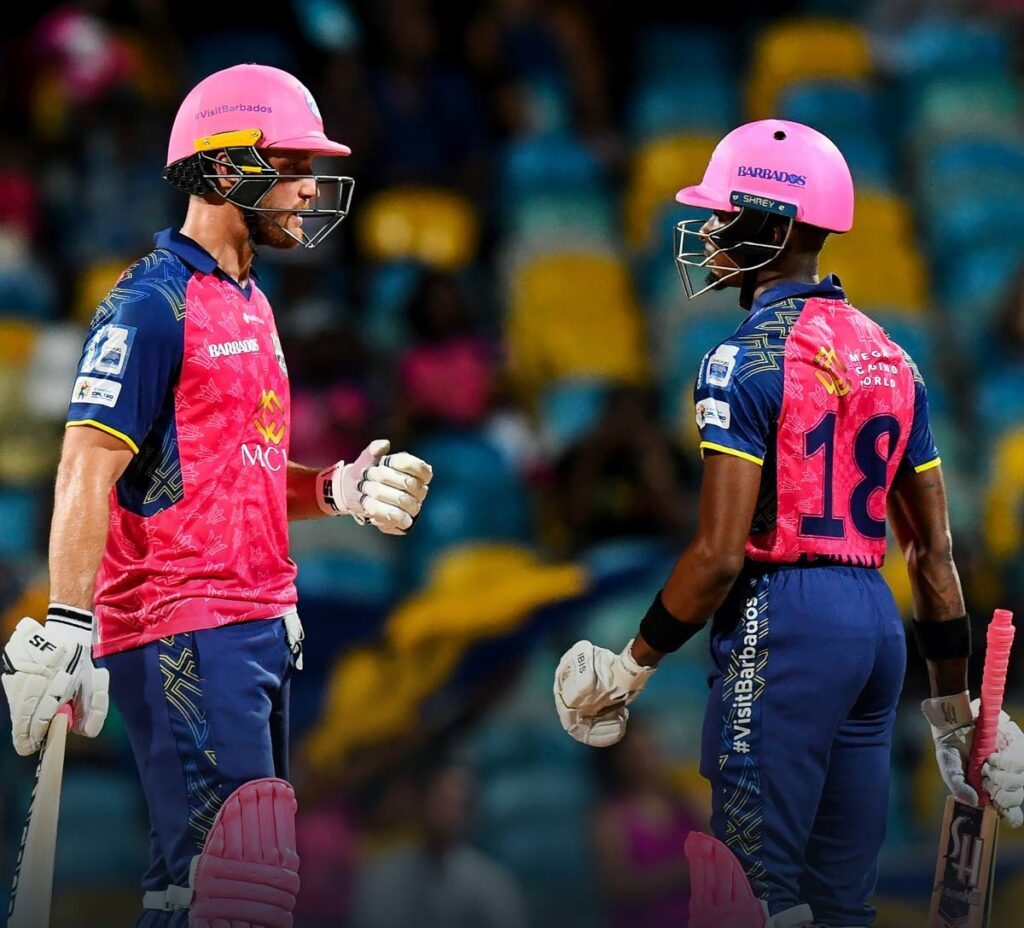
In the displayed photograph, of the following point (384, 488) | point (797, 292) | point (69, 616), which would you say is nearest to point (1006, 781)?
point (797, 292)

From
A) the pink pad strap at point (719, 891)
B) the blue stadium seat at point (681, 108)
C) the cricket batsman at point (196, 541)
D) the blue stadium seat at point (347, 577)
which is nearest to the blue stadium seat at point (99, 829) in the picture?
the blue stadium seat at point (347, 577)

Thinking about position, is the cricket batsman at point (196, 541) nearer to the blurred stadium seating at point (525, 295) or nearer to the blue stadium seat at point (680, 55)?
the blurred stadium seating at point (525, 295)

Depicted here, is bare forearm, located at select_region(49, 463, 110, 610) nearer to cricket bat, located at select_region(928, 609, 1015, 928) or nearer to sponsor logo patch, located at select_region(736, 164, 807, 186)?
sponsor logo patch, located at select_region(736, 164, 807, 186)

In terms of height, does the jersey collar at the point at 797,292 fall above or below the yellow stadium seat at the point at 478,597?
above

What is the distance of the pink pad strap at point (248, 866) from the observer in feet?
12.0

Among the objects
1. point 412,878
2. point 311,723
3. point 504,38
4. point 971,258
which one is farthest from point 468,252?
point 412,878

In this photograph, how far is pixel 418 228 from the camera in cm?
931

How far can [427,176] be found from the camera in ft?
31.5

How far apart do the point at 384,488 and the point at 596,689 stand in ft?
2.18

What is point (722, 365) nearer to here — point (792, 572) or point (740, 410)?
point (740, 410)

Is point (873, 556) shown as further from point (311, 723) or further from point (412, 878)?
point (311, 723)

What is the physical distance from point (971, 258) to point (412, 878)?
16.6ft

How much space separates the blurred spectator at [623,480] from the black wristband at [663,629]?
3.18m

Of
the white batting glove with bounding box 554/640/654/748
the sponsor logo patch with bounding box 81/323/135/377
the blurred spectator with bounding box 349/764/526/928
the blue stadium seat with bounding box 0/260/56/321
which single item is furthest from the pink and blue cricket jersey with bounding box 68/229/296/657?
the blue stadium seat with bounding box 0/260/56/321
